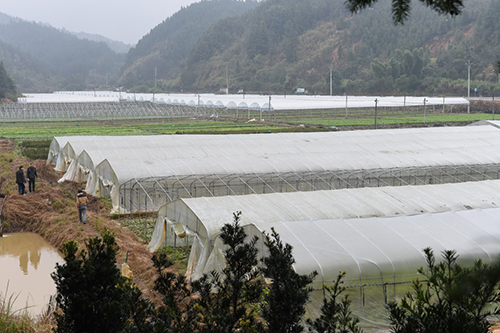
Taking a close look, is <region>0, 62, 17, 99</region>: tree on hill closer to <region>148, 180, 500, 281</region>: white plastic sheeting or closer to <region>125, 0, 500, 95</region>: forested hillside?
<region>125, 0, 500, 95</region>: forested hillside

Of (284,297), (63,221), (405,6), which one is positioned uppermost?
(405,6)

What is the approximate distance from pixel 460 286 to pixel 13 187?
24587mm

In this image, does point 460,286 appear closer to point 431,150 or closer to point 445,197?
point 445,197

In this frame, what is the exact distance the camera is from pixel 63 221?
19.3 meters

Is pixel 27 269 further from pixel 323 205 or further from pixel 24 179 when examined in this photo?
pixel 323 205

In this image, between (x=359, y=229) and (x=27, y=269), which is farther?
(x=27, y=269)

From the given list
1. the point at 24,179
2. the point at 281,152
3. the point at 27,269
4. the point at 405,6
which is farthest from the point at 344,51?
the point at 405,6

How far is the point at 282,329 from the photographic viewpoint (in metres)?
5.07

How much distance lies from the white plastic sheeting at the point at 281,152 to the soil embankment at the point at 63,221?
1652mm

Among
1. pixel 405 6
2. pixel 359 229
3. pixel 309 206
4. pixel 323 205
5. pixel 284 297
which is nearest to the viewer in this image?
pixel 405 6

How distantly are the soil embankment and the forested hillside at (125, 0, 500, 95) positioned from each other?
68.1 m

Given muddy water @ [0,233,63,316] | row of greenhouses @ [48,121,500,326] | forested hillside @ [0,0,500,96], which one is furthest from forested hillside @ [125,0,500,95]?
muddy water @ [0,233,63,316]

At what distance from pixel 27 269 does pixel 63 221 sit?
320 centimetres

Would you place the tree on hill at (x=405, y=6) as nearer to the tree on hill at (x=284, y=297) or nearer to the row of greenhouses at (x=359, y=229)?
the tree on hill at (x=284, y=297)
